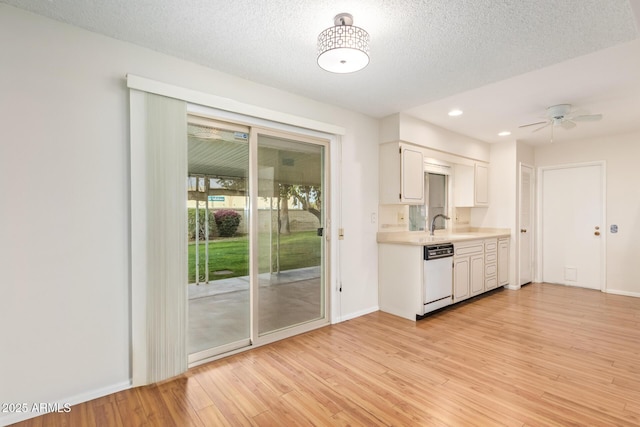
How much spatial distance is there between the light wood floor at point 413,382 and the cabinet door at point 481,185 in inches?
88.9

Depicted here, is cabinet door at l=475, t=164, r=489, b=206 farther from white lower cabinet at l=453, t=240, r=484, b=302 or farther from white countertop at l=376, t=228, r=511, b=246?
white lower cabinet at l=453, t=240, r=484, b=302

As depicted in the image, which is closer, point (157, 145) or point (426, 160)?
point (157, 145)

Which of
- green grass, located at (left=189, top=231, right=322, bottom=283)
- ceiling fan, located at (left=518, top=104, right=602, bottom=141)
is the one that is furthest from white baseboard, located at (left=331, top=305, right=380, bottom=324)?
ceiling fan, located at (left=518, top=104, right=602, bottom=141)

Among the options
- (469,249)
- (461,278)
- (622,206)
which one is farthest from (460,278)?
(622,206)

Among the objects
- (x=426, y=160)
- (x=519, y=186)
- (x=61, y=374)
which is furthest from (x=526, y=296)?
(x=61, y=374)

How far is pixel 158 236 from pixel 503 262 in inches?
204

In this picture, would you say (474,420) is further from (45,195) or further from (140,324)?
(45,195)

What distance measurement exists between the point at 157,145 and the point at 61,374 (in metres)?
1.72

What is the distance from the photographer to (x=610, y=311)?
13.1ft

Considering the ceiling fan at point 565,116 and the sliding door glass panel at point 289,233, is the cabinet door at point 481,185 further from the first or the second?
the sliding door glass panel at point 289,233

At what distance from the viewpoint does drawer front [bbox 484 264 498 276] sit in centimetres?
472

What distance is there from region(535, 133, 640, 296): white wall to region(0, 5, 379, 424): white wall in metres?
6.48

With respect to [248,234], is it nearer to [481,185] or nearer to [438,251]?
[438,251]

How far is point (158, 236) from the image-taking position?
2.38 metres
